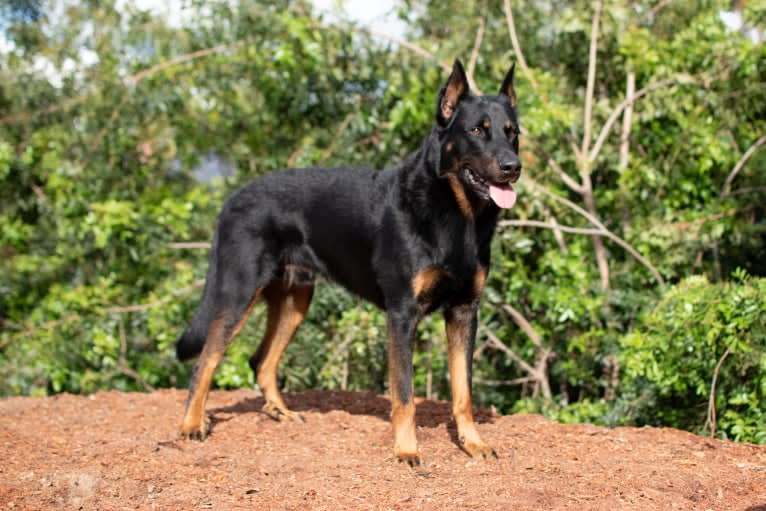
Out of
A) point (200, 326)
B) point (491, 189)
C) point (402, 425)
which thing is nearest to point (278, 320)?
point (200, 326)

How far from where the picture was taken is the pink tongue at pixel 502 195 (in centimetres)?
460

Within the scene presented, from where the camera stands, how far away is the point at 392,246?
4973mm

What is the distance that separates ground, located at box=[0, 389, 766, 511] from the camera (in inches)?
152

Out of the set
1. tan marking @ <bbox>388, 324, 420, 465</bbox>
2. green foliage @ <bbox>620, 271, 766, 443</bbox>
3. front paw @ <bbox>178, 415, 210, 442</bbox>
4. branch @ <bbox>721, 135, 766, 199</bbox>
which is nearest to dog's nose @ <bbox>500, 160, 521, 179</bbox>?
tan marking @ <bbox>388, 324, 420, 465</bbox>

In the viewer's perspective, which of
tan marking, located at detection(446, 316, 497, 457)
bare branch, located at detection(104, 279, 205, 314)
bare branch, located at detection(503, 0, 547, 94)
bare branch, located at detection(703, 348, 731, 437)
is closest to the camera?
tan marking, located at detection(446, 316, 497, 457)

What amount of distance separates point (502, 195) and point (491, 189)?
2.9 inches

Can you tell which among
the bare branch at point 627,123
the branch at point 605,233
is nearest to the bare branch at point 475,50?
the branch at point 605,233

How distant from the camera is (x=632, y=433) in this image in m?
5.23

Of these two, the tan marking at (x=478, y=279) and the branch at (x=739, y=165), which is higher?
the branch at (x=739, y=165)

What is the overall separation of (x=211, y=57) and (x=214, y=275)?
386 cm

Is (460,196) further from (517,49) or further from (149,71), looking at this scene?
(149,71)

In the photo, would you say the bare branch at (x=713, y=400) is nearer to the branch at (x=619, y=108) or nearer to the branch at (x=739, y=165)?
the branch at (x=739, y=165)

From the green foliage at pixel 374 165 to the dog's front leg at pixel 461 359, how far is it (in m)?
1.59

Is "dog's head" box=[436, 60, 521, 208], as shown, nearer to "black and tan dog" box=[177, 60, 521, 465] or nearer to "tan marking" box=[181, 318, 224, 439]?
"black and tan dog" box=[177, 60, 521, 465]
